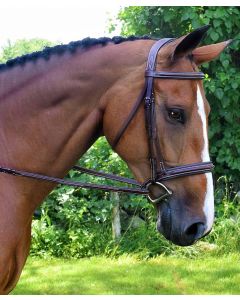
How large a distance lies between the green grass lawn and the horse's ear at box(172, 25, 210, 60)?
11.4ft

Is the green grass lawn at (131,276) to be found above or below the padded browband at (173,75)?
below

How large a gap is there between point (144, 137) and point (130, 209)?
15.1 feet

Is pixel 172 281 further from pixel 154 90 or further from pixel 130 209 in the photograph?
pixel 154 90

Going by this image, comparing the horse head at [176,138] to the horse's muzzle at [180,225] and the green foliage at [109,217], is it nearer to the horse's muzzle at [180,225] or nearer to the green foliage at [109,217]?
the horse's muzzle at [180,225]

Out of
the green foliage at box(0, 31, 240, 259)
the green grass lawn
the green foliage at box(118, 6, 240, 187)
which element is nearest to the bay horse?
the green grass lawn

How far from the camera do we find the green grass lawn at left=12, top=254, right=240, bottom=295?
5.23 meters

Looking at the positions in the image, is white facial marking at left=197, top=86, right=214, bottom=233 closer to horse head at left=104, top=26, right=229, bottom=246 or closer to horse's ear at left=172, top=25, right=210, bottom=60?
horse head at left=104, top=26, right=229, bottom=246

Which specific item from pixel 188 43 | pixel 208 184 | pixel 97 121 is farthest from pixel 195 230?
pixel 188 43

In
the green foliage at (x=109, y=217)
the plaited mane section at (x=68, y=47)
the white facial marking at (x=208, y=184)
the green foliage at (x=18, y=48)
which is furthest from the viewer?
the green foliage at (x=18, y=48)

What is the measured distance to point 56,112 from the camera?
2.46 meters

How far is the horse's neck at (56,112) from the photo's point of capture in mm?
2445

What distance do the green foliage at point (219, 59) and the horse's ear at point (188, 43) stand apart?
417 cm

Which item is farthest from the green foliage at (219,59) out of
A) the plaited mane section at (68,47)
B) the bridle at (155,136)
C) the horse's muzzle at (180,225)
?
the horse's muzzle at (180,225)

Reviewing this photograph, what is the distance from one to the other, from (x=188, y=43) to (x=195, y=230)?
0.95 meters
